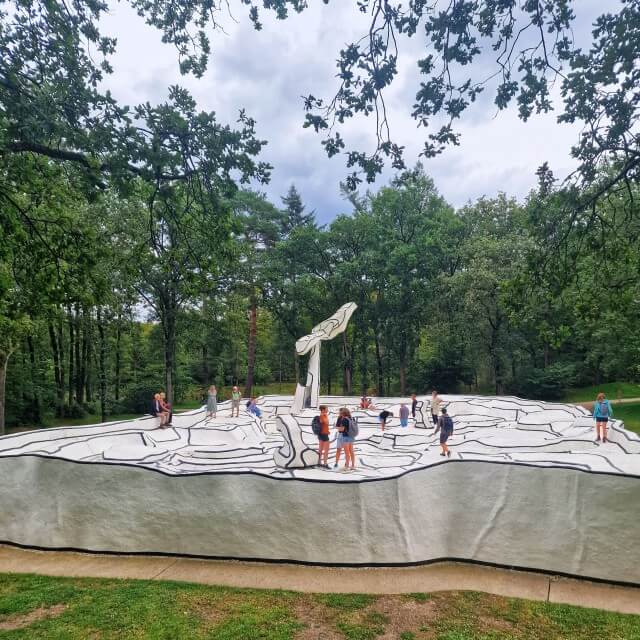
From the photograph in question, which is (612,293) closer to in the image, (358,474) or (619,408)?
(358,474)

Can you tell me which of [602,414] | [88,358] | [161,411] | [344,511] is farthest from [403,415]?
[88,358]

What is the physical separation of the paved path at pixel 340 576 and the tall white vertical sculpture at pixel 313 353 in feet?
36.2

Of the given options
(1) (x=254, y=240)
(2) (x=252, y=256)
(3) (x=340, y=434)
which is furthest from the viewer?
(1) (x=254, y=240)

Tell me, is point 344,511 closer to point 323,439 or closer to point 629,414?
point 323,439

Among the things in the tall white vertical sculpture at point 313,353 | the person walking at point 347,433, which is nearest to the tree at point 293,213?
the tall white vertical sculpture at point 313,353

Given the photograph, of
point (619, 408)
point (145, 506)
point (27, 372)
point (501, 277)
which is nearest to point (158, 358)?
point (27, 372)

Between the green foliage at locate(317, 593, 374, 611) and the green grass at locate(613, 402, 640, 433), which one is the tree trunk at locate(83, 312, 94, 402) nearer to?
the green foliage at locate(317, 593, 374, 611)

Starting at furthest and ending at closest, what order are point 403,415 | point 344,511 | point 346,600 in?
point 403,415 < point 344,511 < point 346,600

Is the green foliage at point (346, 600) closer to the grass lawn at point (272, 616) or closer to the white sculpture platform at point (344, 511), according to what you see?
the grass lawn at point (272, 616)

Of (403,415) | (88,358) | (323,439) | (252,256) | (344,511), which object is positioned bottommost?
(403,415)

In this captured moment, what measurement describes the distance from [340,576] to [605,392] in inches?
1153

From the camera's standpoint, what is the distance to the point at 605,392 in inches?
1156

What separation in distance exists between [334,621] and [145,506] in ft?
11.4

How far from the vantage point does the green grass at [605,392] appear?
28.4 meters
